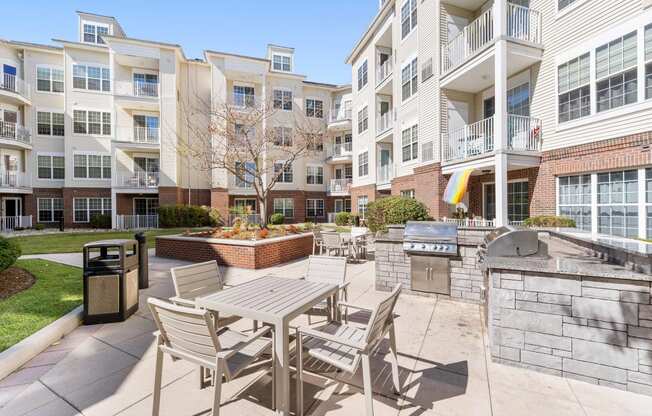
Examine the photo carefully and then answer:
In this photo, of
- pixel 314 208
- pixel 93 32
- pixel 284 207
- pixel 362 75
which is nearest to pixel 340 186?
pixel 314 208

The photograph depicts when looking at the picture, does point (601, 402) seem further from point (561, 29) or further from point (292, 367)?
Result: point (561, 29)

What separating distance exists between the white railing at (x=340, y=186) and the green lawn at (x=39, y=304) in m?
21.2

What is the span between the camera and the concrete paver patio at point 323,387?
2703 mm

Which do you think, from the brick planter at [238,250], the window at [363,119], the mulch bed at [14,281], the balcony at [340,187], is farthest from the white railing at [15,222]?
the window at [363,119]

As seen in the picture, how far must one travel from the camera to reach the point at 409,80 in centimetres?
1592

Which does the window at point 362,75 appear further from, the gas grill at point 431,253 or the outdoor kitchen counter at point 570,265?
the outdoor kitchen counter at point 570,265

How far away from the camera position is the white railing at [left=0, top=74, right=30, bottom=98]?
20.1 meters

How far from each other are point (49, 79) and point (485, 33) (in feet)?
98.1

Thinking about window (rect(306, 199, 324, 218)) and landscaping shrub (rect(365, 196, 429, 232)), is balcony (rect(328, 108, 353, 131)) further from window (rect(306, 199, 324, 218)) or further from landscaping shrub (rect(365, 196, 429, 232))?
landscaping shrub (rect(365, 196, 429, 232))

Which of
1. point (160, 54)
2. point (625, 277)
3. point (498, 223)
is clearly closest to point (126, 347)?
point (625, 277)

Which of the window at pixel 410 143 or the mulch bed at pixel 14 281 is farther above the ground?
the window at pixel 410 143

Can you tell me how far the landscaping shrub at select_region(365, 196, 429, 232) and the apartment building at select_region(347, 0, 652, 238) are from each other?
1.53m

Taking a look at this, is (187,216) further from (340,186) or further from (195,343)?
(195,343)

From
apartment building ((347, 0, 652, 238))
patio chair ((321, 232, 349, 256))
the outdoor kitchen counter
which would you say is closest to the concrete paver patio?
the outdoor kitchen counter
